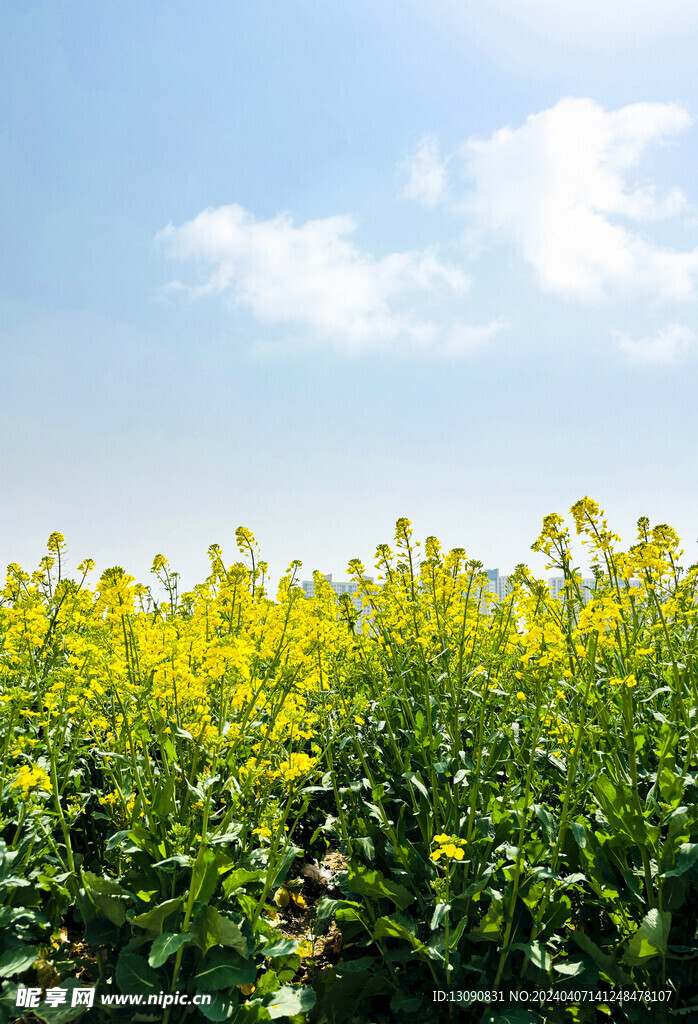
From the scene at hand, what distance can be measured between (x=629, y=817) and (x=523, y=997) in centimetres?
99

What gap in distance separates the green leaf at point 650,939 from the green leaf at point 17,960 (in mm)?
2882

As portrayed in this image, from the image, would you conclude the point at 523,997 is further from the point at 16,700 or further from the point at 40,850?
the point at 16,700

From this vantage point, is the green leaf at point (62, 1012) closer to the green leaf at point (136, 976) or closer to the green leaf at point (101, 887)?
the green leaf at point (136, 976)

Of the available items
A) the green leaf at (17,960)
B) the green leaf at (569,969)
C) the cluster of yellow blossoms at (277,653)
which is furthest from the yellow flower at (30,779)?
the green leaf at (569,969)

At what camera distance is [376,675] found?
4.92m

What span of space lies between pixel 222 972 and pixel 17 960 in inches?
46.1

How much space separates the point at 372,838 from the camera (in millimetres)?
3799

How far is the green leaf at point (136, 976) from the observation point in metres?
2.66

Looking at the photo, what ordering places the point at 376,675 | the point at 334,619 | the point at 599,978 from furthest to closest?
1. the point at 334,619
2. the point at 376,675
3. the point at 599,978

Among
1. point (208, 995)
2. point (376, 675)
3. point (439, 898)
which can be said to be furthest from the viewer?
point (376, 675)

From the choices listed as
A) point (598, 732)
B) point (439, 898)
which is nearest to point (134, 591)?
point (439, 898)

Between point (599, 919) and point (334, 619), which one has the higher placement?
point (334, 619)

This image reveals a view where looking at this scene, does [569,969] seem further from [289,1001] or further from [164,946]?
[164,946]

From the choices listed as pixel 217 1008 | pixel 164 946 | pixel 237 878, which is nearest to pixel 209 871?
pixel 237 878
